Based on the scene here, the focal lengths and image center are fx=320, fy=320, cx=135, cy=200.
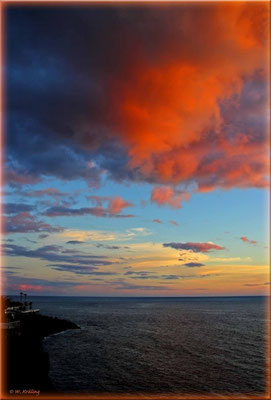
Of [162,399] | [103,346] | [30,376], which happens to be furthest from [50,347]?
[162,399]

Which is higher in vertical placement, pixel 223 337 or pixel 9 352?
pixel 9 352

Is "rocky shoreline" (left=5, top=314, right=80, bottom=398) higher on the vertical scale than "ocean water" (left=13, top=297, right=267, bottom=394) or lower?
higher

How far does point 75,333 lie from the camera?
75.4 meters

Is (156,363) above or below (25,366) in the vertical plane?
below

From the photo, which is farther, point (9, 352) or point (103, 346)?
point (103, 346)

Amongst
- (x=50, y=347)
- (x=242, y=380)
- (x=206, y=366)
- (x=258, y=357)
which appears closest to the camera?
(x=242, y=380)

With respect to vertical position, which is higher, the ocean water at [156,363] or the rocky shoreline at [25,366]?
the rocky shoreline at [25,366]

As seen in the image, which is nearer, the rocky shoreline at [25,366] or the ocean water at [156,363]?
the rocky shoreline at [25,366]

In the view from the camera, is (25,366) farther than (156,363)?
No

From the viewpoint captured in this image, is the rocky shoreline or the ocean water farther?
the ocean water

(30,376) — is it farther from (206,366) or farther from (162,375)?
(206,366)

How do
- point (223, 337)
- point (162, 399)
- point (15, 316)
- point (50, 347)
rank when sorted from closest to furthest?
point (162, 399)
point (50, 347)
point (15, 316)
point (223, 337)

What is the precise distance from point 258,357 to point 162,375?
21530 millimetres


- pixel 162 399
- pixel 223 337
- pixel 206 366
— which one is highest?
pixel 162 399
